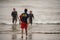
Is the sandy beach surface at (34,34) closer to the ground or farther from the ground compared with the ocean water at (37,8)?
closer to the ground

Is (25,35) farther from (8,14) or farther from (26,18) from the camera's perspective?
(8,14)

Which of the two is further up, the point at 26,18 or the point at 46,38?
the point at 26,18

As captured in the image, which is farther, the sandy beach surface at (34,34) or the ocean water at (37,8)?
the ocean water at (37,8)

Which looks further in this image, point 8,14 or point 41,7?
point 41,7

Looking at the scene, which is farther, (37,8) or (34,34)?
(37,8)

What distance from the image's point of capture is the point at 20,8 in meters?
42.8

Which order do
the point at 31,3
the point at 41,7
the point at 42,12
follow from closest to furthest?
the point at 42,12, the point at 41,7, the point at 31,3

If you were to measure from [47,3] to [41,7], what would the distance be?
2.83 m

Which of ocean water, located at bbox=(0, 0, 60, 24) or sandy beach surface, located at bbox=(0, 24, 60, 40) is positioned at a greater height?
ocean water, located at bbox=(0, 0, 60, 24)

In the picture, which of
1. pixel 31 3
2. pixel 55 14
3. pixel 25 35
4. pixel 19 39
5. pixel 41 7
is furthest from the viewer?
pixel 31 3

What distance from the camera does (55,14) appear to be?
125ft

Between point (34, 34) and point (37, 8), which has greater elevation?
point (37, 8)

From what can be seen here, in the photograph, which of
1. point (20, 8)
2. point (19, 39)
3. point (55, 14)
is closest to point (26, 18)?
point (19, 39)

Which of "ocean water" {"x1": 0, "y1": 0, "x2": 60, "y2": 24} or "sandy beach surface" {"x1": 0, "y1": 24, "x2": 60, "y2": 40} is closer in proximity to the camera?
"sandy beach surface" {"x1": 0, "y1": 24, "x2": 60, "y2": 40}
